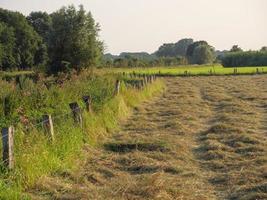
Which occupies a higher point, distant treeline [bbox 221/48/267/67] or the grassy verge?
the grassy verge

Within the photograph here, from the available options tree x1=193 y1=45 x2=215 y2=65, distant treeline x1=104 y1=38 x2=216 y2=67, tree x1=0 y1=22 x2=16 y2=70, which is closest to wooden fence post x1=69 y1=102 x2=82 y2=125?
distant treeline x1=104 y1=38 x2=216 y2=67

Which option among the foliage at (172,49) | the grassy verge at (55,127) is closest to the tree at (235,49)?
the foliage at (172,49)

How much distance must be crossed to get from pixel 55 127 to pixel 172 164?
8.68ft

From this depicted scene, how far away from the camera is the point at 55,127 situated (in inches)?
420

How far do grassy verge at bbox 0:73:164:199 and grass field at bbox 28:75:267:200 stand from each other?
0.29m

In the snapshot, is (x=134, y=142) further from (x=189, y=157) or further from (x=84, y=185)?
(x=84, y=185)

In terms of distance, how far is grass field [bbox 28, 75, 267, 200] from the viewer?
7945mm

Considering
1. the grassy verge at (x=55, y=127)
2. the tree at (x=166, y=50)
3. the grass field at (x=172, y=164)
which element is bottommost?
the tree at (x=166, y=50)

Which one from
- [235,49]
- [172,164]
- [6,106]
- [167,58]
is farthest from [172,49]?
[172,164]

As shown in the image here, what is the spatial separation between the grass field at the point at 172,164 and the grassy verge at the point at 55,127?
0.96 feet

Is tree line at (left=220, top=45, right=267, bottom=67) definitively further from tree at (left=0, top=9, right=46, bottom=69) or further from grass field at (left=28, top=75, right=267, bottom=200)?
grass field at (left=28, top=75, right=267, bottom=200)

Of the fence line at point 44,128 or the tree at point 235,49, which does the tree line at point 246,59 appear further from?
the fence line at point 44,128

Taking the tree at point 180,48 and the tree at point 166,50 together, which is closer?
the tree at point 166,50

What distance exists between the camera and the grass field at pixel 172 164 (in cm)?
795
